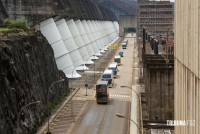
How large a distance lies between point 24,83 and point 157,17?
78.3 m

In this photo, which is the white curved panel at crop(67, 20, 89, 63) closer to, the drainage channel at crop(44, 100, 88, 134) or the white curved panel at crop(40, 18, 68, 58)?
the white curved panel at crop(40, 18, 68, 58)

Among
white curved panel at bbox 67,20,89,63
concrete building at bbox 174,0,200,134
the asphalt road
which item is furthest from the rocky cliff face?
white curved panel at bbox 67,20,89,63

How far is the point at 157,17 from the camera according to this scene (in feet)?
367

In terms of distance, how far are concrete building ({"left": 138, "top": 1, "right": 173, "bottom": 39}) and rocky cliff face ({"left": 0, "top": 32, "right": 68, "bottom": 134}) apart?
208ft

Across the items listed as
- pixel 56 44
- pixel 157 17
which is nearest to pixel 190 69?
pixel 56 44

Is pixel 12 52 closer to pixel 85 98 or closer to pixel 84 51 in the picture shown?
pixel 85 98

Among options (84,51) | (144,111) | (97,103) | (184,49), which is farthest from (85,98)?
(84,51)

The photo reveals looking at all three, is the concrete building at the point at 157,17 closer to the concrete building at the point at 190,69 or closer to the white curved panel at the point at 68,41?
the white curved panel at the point at 68,41

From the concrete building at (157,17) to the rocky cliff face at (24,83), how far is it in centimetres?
6344

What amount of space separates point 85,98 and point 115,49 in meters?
83.2

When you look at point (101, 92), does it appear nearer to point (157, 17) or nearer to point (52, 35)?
point (52, 35)

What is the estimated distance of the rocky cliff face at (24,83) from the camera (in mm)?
32062

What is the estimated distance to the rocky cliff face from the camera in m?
32.1

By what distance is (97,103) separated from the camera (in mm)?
52188
